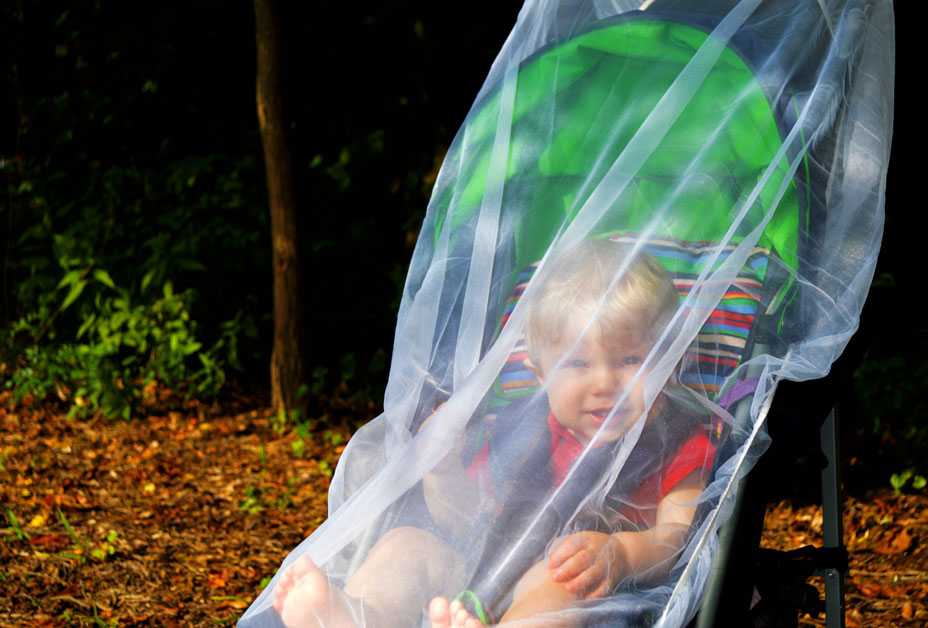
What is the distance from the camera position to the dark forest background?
596 centimetres

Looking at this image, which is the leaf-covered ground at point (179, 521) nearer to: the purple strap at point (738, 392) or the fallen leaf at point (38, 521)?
the fallen leaf at point (38, 521)

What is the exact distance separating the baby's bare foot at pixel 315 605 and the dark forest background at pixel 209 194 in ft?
10.1

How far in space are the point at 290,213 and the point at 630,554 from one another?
3681 millimetres

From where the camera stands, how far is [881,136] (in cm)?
238

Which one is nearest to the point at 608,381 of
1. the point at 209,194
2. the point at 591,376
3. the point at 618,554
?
the point at 591,376

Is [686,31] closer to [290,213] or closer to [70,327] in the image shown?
[290,213]

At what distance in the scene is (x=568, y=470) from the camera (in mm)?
2195

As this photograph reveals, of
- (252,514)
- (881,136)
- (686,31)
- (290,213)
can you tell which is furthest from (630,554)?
(290,213)

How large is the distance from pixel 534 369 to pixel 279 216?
340 centimetres

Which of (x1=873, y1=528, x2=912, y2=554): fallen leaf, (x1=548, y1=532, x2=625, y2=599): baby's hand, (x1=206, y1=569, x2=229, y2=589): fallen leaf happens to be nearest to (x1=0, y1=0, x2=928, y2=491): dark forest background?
(x1=873, y1=528, x2=912, y2=554): fallen leaf

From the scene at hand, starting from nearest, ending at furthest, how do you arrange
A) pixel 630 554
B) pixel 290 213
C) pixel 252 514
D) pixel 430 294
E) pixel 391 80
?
pixel 630 554, pixel 430 294, pixel 252 514, pixel 290 213, pixel 391 80

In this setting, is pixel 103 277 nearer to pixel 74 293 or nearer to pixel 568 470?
pixel 74 293

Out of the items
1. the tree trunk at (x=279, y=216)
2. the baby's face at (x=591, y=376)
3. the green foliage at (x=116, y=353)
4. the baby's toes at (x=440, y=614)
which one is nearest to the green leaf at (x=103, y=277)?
the green foliage at (x=116, y=353)

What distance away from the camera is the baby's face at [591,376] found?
2229mm
